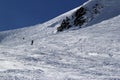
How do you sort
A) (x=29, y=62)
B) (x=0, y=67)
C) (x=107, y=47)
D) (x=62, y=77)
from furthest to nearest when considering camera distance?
(x=107, y=47) → (x=29, y=62) → (x=0, y=67) → (x=62, y=77)

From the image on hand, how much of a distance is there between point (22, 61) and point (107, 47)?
1038 cm

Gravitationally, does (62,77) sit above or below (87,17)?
below

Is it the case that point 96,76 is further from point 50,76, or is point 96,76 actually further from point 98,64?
point 98,64

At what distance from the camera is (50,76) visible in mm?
13641

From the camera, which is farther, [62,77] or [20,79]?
[62,77]

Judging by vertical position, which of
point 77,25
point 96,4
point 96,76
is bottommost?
point 96,76

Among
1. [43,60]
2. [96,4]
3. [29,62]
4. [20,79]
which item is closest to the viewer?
[20,79]

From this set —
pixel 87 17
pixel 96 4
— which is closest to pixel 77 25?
pixel 87 17

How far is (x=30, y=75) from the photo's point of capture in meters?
13.5

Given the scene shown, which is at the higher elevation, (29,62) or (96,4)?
(96,4)

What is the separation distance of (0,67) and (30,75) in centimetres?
236

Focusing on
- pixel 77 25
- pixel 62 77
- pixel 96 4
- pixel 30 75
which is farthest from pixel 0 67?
pixel 96 4

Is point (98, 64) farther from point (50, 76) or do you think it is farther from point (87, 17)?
point (87, 17)

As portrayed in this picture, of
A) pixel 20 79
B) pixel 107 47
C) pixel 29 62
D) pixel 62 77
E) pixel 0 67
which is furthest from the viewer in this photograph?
pixel 107 47
